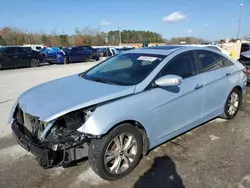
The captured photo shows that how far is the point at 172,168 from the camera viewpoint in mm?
3277

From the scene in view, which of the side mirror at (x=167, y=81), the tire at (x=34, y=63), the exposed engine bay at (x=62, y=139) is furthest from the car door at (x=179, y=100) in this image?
the tire at (x=34, y=63)

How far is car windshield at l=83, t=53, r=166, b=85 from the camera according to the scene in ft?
11.3

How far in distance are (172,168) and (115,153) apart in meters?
0.88

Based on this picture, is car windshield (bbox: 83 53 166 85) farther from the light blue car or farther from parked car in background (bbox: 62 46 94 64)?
parked car in background (bbox: 62 46 94 64)

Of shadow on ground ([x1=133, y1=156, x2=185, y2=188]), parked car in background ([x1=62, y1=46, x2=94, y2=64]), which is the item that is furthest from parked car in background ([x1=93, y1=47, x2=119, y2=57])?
shadow on ground ([x1=133, y1=156, x2=185, y2=188])

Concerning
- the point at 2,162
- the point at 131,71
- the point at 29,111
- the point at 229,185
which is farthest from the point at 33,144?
the point at 229,185

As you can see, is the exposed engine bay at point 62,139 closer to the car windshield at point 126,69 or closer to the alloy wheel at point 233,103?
the car windshield at point 126,69

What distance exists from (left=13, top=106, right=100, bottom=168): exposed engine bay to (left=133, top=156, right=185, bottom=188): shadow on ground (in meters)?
0.82

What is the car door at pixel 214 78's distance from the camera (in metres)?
4.13

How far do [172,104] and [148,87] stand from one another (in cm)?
50

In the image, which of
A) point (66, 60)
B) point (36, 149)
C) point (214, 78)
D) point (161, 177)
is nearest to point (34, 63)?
point (66, 60)

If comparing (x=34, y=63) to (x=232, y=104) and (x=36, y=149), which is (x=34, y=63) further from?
(x=36, y=149)

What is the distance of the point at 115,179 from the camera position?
3010 millimetres

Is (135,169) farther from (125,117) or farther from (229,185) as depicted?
(229,185)
